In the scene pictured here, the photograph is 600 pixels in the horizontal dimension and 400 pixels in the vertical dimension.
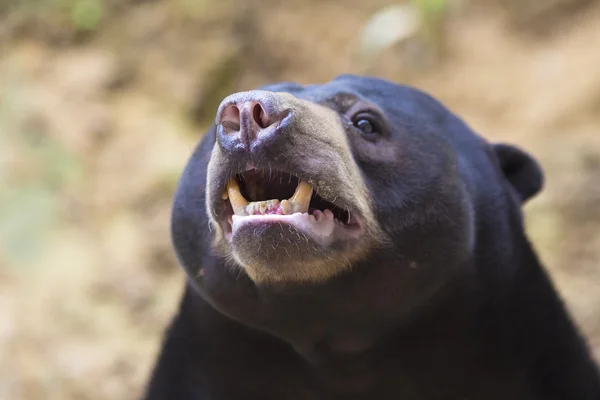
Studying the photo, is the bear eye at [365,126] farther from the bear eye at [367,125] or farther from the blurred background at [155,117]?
the blurred background at [155,117]

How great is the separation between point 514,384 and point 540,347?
0.16m

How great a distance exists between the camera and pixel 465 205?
2.39 meters

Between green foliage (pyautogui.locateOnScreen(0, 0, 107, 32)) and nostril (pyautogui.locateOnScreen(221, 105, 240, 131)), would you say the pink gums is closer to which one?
nostril (pyautogui.locateOnScreen(221, 105, 240, 131))

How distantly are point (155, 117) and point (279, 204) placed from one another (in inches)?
141

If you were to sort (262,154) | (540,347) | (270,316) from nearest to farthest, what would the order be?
(262,154)
(270,316)
(540,347)

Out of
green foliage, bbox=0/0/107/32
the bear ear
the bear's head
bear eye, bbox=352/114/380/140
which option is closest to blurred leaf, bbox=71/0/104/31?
green foliage, bbox=0/0/107/32

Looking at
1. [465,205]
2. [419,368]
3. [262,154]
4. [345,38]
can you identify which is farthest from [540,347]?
[345,38]

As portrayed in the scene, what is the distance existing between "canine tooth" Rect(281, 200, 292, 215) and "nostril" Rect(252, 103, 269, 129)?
0.21 meters

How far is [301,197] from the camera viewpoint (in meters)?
1.95

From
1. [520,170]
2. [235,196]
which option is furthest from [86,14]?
[235,196]

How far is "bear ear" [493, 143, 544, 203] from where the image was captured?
113 inches

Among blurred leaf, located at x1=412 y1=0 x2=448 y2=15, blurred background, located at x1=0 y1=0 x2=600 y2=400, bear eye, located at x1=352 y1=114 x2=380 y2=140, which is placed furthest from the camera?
blurred leaf, located at x1=412 y1=0 x2=448 y2=15

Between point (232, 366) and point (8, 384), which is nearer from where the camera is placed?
point (232, 366)

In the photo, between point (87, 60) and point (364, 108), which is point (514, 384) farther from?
point (87, 60)
